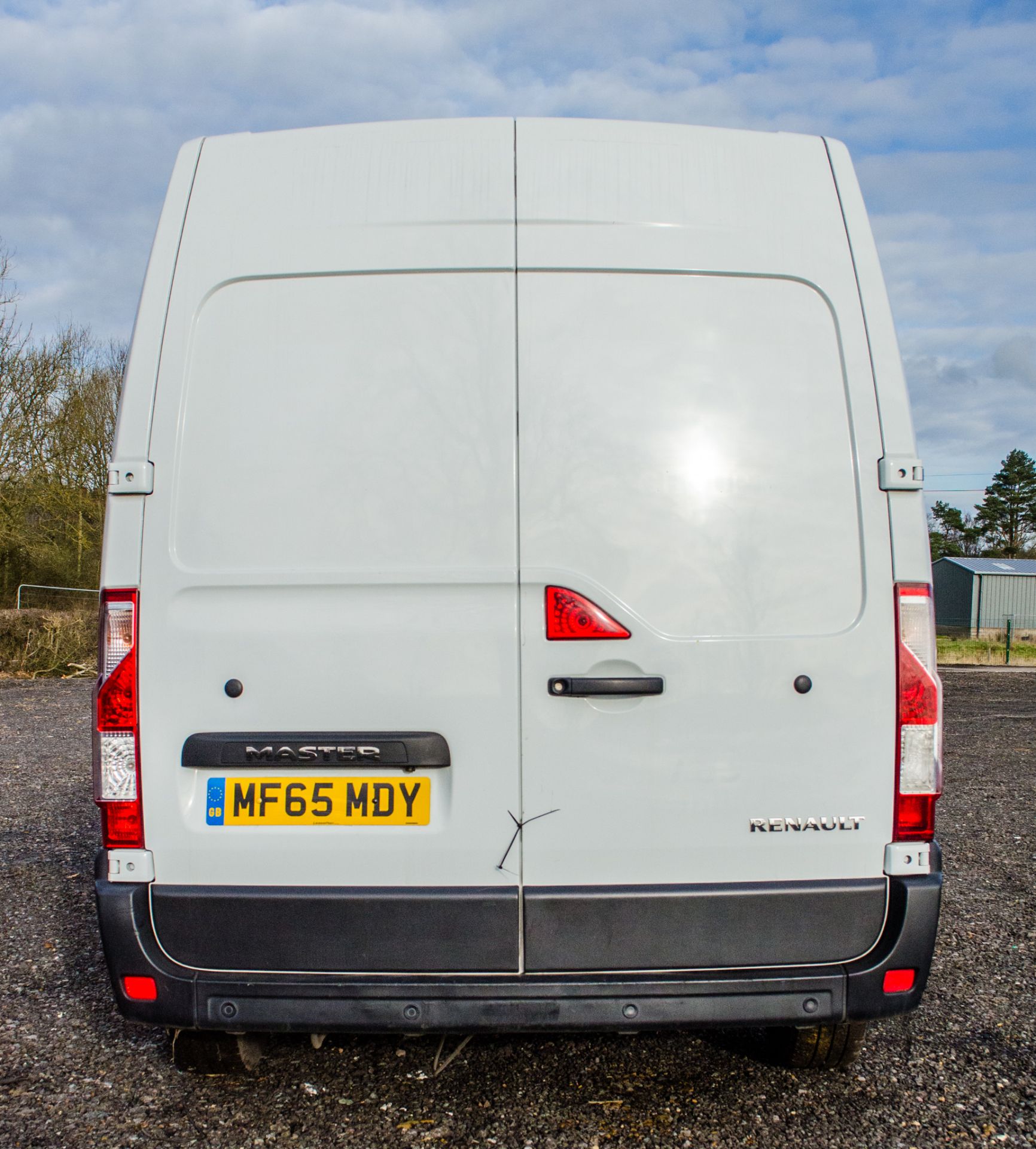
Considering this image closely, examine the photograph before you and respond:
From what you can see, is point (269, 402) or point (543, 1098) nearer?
point (269, 402)

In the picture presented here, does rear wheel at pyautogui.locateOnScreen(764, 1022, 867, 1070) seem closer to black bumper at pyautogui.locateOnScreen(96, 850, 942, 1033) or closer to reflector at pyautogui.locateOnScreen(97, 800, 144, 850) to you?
black bumper at pyautogui.locateOnScreen(96, 850, 942, 1033)

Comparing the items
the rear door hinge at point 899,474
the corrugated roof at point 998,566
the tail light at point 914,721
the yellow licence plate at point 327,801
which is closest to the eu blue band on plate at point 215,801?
the yellow licence plate at point 327,801

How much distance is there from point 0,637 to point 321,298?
15.5 metres

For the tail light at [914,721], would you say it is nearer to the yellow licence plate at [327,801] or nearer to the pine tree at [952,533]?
the yellow licence plate at [327,801]

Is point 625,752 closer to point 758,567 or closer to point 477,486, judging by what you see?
point 758,567

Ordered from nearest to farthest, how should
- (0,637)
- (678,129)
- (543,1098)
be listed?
(678,129)
(543,1098)
(0,637)

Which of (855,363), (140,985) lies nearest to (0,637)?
(140,985)

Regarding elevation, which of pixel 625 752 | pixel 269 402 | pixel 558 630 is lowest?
pixel 625 752

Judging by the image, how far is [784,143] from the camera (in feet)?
8.32

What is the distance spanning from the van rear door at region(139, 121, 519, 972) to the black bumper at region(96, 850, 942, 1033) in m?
0.05

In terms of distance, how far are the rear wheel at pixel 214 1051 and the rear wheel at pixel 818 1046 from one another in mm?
1542

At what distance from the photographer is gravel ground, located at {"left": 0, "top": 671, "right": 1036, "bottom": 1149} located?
258cm

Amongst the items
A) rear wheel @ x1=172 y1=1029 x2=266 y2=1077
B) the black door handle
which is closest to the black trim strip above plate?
the black door handle

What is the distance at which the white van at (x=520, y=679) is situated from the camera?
230 cm
